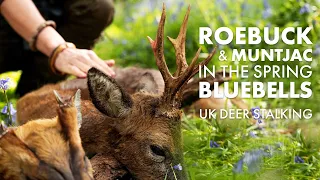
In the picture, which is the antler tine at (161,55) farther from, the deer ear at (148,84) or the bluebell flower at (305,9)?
the bluebell flower at (305,9)

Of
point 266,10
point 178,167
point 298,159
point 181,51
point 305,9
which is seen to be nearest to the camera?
point 178,167

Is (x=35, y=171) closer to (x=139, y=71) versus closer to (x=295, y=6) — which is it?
(x=139, y=71)

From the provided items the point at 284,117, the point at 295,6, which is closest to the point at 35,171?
the point at 284,117

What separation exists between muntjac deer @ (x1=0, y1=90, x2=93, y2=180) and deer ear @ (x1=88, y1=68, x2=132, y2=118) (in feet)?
3.00

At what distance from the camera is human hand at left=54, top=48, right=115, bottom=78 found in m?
5.19

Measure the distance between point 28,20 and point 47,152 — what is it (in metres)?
2.55

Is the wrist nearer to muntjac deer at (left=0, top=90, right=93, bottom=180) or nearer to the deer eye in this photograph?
the deer eye

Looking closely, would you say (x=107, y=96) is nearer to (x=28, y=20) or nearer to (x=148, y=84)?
(x=148, y=84)

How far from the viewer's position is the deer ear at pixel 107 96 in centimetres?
424

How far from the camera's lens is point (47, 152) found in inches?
127

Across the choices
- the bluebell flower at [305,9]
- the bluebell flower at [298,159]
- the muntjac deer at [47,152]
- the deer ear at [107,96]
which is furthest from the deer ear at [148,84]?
the bluebell flower at [305,9]

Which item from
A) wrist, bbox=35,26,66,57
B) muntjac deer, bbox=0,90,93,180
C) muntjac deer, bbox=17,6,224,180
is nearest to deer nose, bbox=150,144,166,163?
muntjac deer, bbox=17,6,224,180

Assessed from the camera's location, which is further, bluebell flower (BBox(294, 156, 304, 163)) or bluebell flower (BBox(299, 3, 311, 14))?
bluebell flower (BBox(299, 3, 311, 14))

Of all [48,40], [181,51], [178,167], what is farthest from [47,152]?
[48,40]
